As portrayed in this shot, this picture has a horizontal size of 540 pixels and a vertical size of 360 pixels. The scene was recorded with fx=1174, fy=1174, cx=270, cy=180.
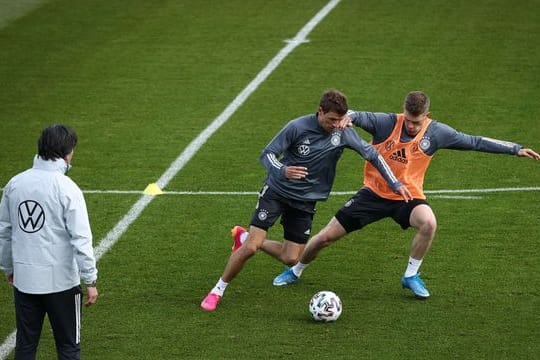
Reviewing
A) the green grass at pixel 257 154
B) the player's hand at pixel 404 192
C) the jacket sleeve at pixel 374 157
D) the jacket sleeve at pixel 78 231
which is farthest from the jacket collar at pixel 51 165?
the player's hand at pixel 404 192

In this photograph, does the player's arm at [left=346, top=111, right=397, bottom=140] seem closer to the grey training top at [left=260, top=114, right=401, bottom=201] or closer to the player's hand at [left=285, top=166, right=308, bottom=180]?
the grey training top at [left=260, top=114, right=401, bottom=201]

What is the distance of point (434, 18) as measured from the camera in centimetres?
2191

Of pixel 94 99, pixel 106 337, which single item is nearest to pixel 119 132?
pixel 94 99

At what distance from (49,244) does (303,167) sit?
9.52 ft

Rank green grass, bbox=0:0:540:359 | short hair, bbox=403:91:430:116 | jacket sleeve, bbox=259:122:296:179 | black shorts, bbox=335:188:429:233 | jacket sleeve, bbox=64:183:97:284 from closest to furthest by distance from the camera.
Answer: jacket sleeve, bbox=64:183:97:284 < green grass, bbox=0:0:540:359 < jacket sleeve, bbox=259:122:296:179 < short hair, bbox=403:91:430:116 < black shorts, bbox=335:188:429:233

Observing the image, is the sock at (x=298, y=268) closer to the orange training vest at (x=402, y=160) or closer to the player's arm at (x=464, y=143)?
the orange training vest at (x=402, y=160)

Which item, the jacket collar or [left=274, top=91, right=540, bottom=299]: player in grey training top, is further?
[left=274, top=91, right=540, bottom=299]: player in grey training top

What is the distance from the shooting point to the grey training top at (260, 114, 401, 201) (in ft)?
33.4

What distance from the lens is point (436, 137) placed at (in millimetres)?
10641

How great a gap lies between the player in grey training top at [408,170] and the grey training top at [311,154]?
311 mm

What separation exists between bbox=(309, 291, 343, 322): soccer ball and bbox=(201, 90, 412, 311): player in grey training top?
75cm

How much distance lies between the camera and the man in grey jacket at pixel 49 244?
25.7ft

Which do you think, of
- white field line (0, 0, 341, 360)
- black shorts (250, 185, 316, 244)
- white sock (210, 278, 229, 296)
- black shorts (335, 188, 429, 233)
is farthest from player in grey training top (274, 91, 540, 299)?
white field line (0, 0, 341, 360)

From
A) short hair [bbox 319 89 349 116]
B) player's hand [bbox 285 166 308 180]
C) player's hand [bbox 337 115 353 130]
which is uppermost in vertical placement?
short hair [bbox 319 89 349 116]
